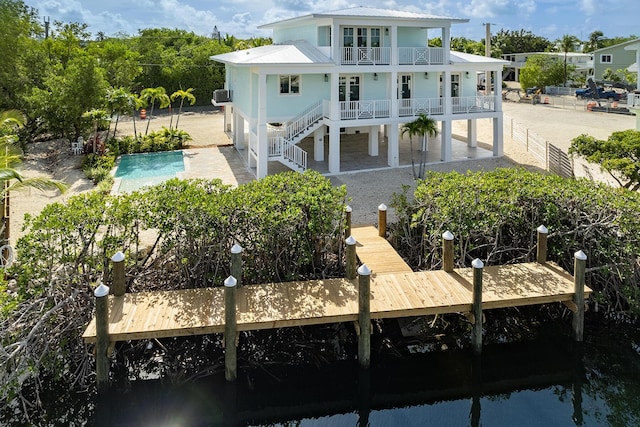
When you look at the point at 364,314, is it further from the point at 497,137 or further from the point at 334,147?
the point at 497,137

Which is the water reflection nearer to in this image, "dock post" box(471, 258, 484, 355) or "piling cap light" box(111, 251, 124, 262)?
"dock post" box(471, 258, 484, 355)

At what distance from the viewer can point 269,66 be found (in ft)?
68.9

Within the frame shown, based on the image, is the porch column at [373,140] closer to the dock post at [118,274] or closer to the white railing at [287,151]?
the white railing at [287,151]

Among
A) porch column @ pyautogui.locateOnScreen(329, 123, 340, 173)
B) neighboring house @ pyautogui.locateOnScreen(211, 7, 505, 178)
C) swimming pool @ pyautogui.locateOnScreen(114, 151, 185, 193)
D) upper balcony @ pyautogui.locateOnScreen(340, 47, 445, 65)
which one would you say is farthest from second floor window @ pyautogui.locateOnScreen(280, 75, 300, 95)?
swimming pool @ pyautogui.locateOnScreen(114, 151, 185, 193)

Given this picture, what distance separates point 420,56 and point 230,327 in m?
19.4

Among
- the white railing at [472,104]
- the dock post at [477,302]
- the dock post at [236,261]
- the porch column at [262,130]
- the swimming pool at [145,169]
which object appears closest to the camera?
the dock post at [477,302]

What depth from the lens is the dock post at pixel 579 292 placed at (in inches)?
413

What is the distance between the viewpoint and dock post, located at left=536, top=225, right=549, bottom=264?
1172cm

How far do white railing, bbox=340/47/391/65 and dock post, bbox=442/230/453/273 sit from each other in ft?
45.8

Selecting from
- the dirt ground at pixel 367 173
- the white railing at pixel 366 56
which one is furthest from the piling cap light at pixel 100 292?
the white railing at pixel 366 56

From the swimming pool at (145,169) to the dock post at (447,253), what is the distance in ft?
48.0

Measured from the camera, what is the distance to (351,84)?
25.2 metres

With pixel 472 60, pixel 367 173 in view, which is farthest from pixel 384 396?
pixel 472 60

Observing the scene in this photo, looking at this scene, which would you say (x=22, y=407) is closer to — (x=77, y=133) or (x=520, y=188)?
(x=520, y=188)
